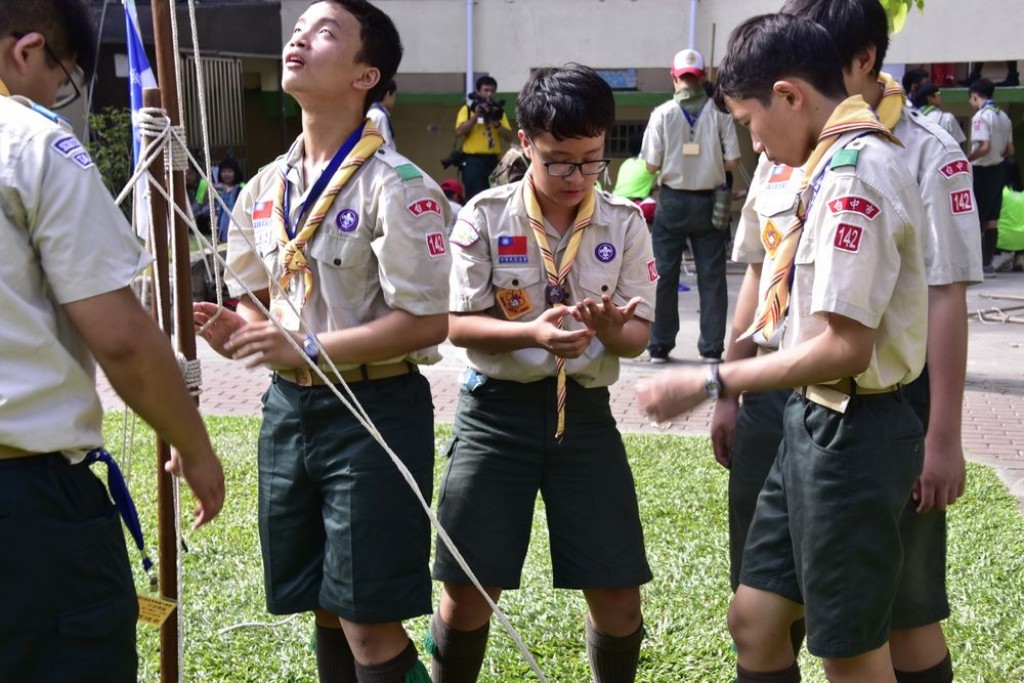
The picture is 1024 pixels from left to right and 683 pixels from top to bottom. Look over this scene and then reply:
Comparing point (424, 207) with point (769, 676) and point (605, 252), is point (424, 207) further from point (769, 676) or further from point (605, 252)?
point (769, 676)

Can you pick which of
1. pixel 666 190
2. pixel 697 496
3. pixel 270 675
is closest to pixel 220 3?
pixel 666 190

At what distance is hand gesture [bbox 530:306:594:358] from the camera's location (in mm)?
3051

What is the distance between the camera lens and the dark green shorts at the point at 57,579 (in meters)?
2.28

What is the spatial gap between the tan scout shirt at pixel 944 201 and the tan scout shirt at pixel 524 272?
2.52 ft

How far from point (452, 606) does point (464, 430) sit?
488 mm

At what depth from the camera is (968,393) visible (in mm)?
7758

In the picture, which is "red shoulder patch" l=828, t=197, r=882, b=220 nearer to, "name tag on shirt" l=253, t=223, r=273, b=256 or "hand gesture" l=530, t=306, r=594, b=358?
"hand gesture" l=530, t=306, r=594, b=358

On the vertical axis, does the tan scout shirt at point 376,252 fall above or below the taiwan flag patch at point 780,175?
below

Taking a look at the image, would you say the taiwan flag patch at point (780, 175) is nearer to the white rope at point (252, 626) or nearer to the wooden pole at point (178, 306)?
the wooden pole at point (178, 306)

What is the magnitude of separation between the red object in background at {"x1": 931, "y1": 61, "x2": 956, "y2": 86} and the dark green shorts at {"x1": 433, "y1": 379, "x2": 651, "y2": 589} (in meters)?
14.5

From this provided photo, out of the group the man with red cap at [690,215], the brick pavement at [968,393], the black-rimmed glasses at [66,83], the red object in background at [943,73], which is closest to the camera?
the black-rimmed glasses at [66,83]

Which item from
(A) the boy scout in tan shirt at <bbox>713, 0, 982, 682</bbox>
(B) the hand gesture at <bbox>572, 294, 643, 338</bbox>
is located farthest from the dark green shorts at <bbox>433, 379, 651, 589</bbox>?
(A) the boy scout in tan shirt at <bbox>713, 0, 982, 682</bbox>

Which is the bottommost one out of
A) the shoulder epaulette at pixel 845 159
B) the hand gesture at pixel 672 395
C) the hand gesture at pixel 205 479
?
the hand gesture at pixel 205 479

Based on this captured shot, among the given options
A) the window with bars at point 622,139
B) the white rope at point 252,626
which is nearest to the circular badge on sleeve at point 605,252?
the white rope at point 252,626
